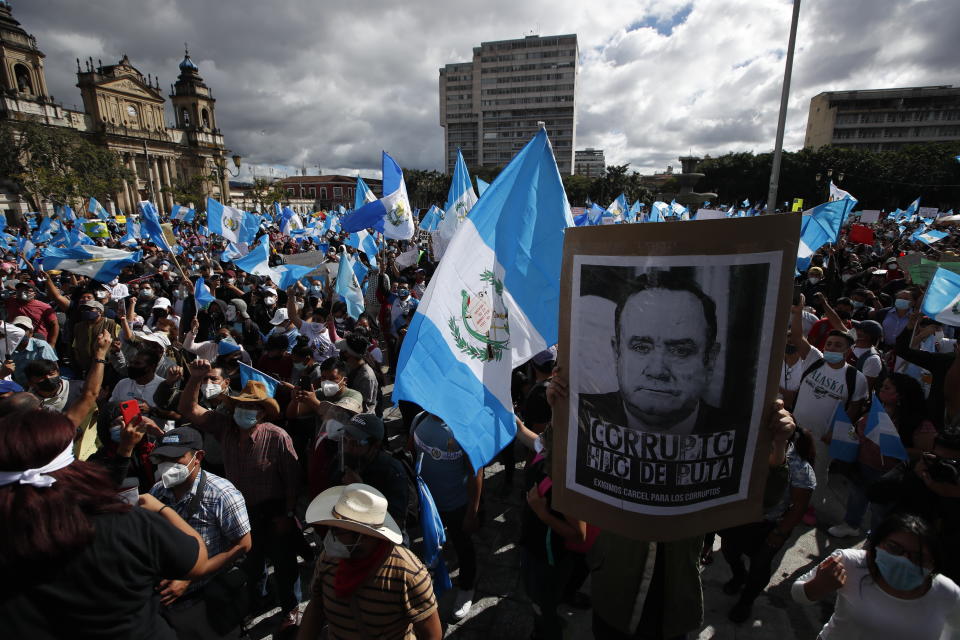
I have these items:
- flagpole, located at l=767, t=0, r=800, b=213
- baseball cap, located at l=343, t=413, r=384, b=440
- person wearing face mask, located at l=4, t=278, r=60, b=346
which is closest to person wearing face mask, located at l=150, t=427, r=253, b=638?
baseball cap, located at l=343, t=413, r=384, b=440

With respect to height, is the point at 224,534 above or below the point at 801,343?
below

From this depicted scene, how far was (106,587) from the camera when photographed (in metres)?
1.45

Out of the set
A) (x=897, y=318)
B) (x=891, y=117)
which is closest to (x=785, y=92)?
(x=897, y=318)

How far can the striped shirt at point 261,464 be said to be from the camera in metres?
3.10

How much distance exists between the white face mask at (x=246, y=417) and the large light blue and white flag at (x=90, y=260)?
605 cm

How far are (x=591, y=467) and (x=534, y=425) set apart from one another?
6.71ft

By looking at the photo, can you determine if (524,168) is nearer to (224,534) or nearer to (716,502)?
(716,502)

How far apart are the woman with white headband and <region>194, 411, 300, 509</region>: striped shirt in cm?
152

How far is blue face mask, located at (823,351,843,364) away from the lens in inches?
163

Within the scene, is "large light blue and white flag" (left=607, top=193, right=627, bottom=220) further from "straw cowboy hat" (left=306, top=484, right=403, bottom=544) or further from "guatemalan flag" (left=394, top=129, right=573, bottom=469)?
"straw cowboy hat" (left=306, top=484, right=403, bottom=544)

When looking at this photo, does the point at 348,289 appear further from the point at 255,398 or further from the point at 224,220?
the point at 224,220

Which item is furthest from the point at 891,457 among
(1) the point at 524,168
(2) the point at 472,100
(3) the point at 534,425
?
(2) the point at 472,100

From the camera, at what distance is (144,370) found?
3926 millimetres

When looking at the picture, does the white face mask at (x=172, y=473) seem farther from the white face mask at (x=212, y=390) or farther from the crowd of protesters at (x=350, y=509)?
the white face mask at (x=212, y=390)
